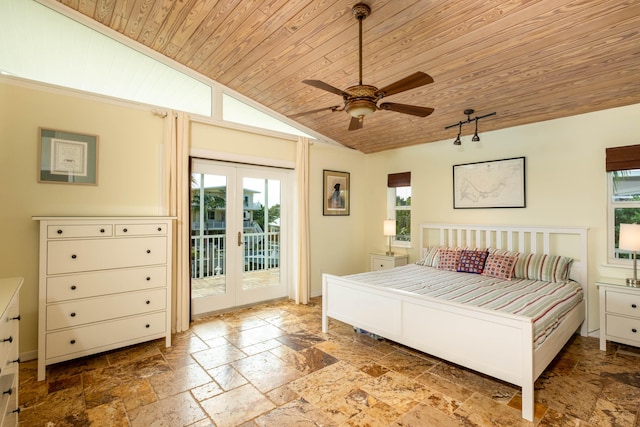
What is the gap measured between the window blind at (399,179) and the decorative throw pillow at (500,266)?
1.88 m

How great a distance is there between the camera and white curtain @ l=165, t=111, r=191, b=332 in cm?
365

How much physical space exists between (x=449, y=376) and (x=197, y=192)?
3.39m

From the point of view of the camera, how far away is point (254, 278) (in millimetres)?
4656

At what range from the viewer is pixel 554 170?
12.6 feet

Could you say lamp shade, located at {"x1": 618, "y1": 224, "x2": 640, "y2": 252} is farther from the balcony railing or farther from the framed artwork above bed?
the balcony railing

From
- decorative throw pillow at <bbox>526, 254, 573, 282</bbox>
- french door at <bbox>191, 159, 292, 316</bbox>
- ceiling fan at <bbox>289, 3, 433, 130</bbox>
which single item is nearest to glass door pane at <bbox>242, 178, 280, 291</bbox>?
french door at <bbox>191, 159, 292, 316</bbox>

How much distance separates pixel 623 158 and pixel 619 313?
1572mm

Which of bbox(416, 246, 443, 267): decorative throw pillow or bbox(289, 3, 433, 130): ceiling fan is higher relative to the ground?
bbox(289, 3, 433, 130): ceiling fan

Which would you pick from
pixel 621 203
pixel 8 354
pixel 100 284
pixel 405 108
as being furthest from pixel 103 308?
pixel 621 203

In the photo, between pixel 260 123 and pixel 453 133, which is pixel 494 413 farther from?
pixel 260 123

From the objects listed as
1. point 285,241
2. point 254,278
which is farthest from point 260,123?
point 254,278

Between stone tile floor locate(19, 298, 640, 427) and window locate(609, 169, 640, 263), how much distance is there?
103 centimetres

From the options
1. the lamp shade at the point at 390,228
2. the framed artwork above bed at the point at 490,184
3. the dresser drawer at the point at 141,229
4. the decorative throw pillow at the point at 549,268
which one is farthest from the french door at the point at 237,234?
the decorative throw pillow at the point at 549,268

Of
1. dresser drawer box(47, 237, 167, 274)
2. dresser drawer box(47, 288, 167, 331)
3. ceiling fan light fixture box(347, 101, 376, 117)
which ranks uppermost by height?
ceiling fan light fixture box(347, 101, 376, 117)
